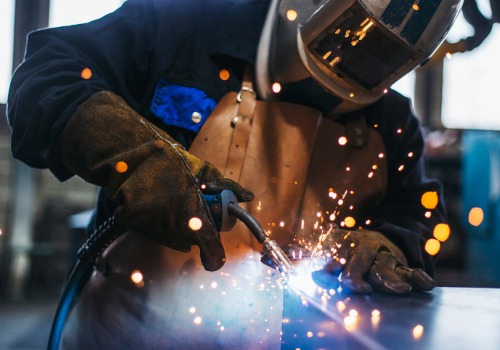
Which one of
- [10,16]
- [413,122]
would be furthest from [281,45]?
[10,16]

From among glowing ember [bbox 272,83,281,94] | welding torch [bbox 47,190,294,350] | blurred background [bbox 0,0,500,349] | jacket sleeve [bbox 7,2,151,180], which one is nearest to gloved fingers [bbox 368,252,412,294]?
welding torch [bbox 47,190,294,350]

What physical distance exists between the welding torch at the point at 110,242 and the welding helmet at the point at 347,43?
35cm

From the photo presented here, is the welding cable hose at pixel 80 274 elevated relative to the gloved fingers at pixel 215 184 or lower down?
lower down

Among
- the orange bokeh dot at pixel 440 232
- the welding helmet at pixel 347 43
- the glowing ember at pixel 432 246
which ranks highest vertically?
the welding helmet at pixel 347 43

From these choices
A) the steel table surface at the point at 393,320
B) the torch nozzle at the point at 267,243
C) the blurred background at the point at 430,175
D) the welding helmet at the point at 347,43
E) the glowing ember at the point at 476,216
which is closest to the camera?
the steel table surface at the point at 393,320

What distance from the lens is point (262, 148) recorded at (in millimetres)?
1188

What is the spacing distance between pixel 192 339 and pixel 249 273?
0.15 meters

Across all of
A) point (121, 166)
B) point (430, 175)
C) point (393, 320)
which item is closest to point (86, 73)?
point (121, 166)

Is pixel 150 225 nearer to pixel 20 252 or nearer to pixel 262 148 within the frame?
pixel 262 148

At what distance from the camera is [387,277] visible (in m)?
1.00

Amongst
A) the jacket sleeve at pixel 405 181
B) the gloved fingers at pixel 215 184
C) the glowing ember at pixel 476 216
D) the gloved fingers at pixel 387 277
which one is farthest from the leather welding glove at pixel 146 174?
the glowing ember at pixel 476 216

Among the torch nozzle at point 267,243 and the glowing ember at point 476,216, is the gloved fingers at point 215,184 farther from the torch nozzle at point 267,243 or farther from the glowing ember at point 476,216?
the glowing ember at point 476,216

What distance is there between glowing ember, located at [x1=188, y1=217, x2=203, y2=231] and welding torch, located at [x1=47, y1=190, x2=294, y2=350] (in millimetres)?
23

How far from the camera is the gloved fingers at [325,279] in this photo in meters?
0.94
